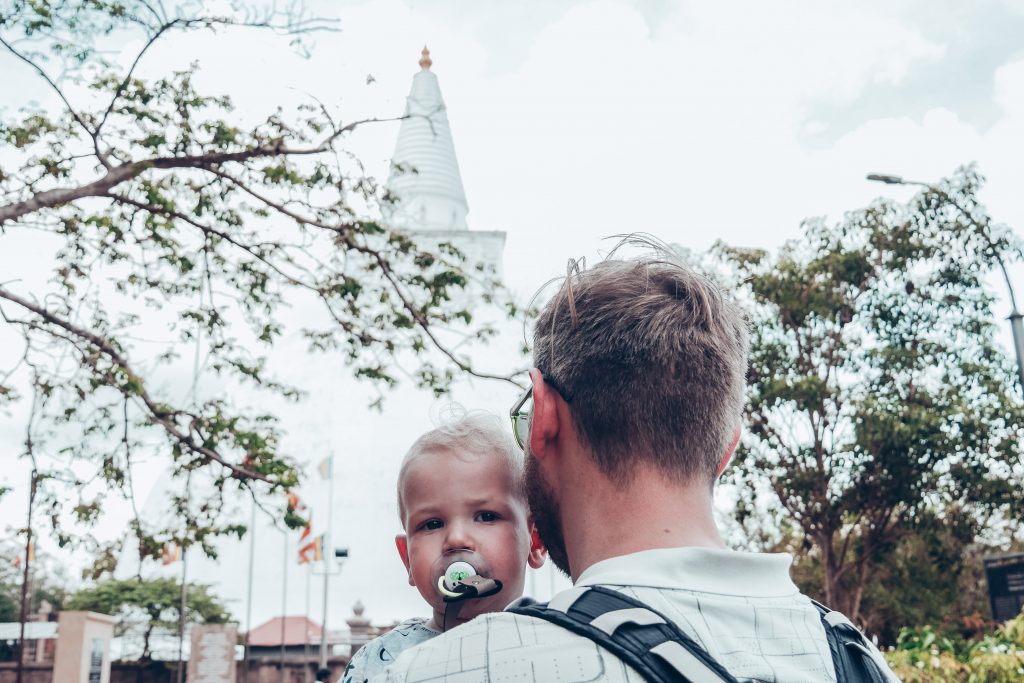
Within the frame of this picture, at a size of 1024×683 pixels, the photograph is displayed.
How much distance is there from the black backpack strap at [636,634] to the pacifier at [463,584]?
0.84 meters

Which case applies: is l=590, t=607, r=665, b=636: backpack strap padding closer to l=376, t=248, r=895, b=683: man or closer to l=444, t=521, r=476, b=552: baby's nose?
l=376, t=248, r=895, b=683: man

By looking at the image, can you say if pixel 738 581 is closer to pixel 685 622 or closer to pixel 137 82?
pixel 685 622

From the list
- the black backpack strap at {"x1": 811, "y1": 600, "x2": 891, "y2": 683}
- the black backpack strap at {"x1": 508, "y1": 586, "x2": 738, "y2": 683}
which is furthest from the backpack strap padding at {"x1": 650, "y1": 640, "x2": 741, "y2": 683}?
the black backpack strap at {"x1": 811, "y1": 600, "x2": 891, "y2": 683}

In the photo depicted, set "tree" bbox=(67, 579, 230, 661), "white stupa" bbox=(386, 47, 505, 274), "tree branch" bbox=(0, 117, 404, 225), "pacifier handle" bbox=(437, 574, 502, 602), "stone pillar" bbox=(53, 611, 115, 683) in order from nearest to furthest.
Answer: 1. "pacifier handle" bbox=(437, 574, 502, 602)
2. "tree branch" bbox=(0, 117, 404, 225)
3. "stone pillar" bbox=(53, 611, 115, 683)
4. "tree" bbox=(67, 579, 230, 661)
5. "white stupa" bbox=(386, 47, 505, 274)

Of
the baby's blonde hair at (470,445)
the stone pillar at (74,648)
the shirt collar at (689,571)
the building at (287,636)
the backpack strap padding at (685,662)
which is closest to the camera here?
the backpack strap padding at (685,662)

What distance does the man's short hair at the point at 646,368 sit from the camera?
1.24 meters

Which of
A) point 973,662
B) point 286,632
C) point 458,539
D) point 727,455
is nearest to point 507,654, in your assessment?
point 727,455

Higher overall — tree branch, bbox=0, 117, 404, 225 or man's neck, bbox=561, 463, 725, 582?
tree branch, bbox=0, 117, 404, 225

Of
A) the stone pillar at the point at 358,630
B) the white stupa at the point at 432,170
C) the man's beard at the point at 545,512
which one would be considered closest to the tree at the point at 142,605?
the stone pillar at the point at 358,630

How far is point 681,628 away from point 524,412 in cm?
49

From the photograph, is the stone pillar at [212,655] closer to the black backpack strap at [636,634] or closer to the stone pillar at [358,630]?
the stone pillar at [358,630]

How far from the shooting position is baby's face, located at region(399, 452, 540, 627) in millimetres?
2109

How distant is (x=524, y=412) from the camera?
4.79 feet

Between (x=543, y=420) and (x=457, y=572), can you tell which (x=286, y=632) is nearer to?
(x=457, y=572)
